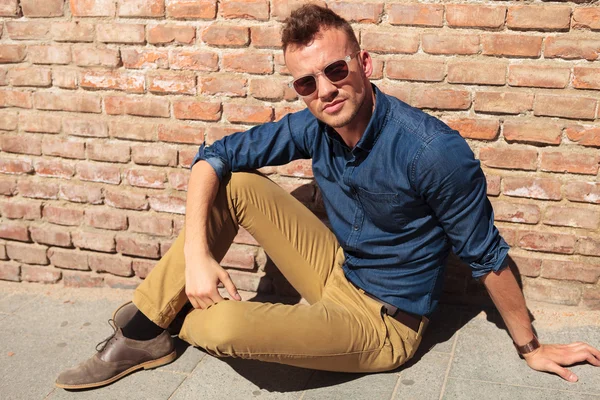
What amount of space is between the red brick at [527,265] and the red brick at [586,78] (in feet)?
2.65

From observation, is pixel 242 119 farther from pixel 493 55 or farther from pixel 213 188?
pixel 493 55

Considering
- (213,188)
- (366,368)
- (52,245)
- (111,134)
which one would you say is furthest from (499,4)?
(52,245)

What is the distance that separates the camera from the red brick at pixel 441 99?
118 inches

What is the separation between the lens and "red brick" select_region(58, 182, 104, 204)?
3.64 m

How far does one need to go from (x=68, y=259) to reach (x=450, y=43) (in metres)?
Result: 2.34

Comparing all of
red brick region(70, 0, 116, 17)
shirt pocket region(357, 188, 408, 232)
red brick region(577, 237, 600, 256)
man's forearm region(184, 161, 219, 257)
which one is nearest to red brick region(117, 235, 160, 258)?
man's forearm region(184, 161, 219, 257)

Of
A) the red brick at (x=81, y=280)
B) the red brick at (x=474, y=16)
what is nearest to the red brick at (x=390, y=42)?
the red brick at (x=474, y=16)

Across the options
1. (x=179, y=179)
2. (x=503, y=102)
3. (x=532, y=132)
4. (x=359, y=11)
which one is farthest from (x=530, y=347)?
(x=179, y=179)

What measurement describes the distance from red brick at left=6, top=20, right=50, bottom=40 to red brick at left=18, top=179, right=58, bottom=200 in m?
0.76

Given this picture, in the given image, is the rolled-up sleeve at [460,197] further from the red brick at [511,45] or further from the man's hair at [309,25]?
the red brick at [511,45]

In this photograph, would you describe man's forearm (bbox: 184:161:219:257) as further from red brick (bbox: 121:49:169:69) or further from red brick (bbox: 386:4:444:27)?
red brick (bbox: 386:4:444:27)

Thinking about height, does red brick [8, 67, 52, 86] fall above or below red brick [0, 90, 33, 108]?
above

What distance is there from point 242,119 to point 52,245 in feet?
4.49

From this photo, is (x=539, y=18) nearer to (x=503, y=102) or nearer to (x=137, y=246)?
(x=503, y=102)
